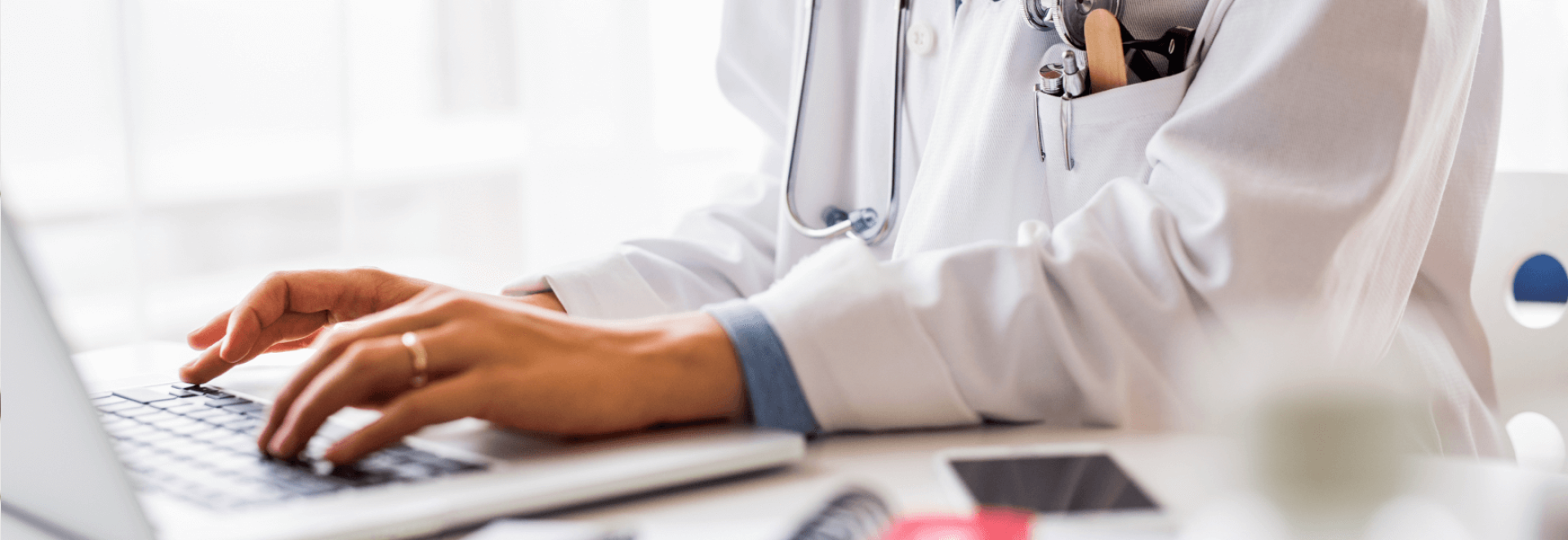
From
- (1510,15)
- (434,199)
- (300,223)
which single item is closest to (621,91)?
(434,199)

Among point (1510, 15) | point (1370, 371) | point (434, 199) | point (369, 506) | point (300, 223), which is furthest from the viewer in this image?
point (300, 223)

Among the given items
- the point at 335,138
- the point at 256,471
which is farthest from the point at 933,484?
the point at 335,138

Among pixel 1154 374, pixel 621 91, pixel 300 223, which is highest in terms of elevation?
pixel 621 91

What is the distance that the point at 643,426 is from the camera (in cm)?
51

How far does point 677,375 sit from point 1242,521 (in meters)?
0.26

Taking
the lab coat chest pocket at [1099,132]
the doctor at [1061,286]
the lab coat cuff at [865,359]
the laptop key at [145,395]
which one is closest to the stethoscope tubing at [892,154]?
the doctor at [1061,286]

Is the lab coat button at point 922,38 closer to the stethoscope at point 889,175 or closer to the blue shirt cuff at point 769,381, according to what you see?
the stethoscope at point 889,175

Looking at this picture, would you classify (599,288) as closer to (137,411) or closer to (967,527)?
(137,411)

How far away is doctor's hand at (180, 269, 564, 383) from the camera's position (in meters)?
0.68

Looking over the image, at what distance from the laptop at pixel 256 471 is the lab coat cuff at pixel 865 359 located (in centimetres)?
4

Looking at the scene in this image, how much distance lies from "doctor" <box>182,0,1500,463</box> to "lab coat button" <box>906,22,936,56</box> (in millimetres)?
87

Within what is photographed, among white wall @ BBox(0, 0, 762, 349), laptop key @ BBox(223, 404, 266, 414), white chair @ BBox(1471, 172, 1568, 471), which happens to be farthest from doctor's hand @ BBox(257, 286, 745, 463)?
white wall @ BBox(0, 0, 762, 349)

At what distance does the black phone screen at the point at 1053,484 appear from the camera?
0.41 meters

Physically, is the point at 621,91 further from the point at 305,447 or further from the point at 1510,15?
the point at 305,447
